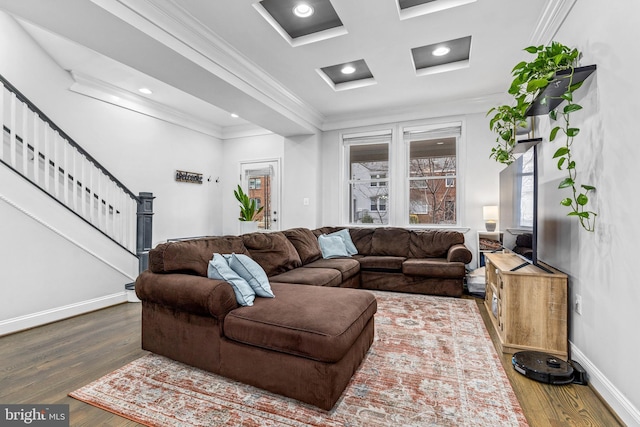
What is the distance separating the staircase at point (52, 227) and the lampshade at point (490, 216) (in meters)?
4.79

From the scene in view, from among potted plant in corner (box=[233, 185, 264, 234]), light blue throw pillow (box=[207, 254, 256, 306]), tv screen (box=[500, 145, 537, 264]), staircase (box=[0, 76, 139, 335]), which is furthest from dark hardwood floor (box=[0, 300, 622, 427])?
potted plant in corner (box=[233, 185, 264, 234])

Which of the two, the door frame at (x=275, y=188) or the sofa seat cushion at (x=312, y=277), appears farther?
the door frame at (x=275, y=188)

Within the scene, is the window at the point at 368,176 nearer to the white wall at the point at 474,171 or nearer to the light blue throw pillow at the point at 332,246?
the white wall at the point at 474,171

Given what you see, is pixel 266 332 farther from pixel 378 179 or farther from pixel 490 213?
pixel 378 179

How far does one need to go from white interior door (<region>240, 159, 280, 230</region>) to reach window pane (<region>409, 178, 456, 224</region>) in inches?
102

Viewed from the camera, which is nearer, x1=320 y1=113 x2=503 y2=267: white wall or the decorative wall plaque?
x1=320 y1=113 x2=503 y2=267: white wall

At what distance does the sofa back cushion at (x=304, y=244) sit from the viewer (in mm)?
3952

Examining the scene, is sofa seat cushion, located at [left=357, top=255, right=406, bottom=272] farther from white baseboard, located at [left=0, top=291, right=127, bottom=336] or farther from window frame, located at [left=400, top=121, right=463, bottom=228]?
white baseboard, located at [left=0, top=291, right=127, bottom=336]

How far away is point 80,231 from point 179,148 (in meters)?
2.56

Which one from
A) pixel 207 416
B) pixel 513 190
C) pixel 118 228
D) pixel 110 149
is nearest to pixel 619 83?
pixel 513 190

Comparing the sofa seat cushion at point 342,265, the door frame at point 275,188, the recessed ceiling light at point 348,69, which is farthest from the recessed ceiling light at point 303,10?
the door frame at point 275,188

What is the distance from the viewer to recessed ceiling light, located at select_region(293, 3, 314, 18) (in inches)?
103

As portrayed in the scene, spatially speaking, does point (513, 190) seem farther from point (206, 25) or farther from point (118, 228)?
point (118, 228)

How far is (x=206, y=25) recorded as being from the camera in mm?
2748
